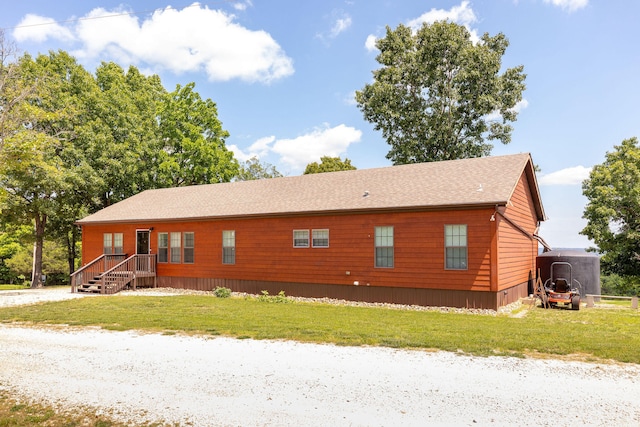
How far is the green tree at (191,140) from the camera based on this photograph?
110 ft

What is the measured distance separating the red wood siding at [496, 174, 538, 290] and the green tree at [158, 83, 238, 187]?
76.7ft

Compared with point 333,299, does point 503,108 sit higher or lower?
higher

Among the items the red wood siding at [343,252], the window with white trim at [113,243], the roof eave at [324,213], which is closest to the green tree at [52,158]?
the roof eave at [324,213]

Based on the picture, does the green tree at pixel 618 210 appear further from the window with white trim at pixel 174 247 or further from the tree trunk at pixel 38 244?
the tree trunk at pixel 38 244

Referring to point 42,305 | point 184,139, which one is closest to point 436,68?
point 184,139

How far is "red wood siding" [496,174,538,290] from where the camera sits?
1453cm

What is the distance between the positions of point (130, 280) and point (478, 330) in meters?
16.3

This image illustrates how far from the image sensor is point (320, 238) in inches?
674

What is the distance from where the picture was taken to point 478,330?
1014 cm

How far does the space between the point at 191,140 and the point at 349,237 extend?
72.3 ft

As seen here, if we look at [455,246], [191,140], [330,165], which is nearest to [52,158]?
[191,140]

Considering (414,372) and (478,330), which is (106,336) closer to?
(414,372)

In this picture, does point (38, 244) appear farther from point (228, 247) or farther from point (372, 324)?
point (372, 324)

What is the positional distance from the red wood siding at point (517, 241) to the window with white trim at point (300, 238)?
7249 millimetres
